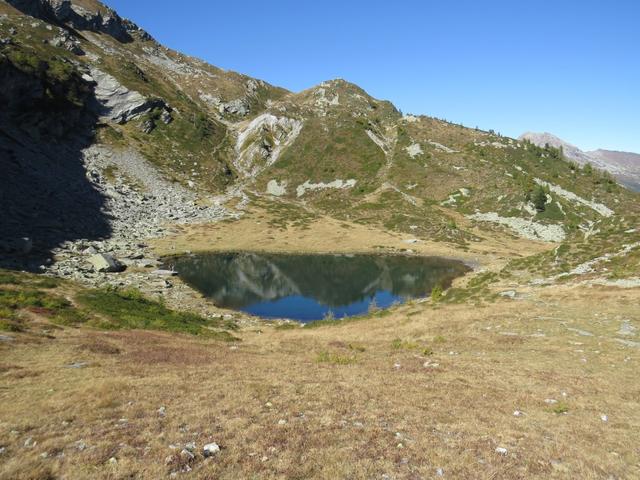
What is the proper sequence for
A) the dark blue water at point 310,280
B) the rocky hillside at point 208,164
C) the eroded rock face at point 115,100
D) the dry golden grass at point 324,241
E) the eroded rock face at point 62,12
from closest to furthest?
the dark blue water at point 310,280
the dry golden grass at point 324,241
the rocky hillside at point 208,164
the eroded rock face at point 115,100
the eroded rock face at point 62,12

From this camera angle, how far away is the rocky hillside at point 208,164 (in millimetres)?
88000

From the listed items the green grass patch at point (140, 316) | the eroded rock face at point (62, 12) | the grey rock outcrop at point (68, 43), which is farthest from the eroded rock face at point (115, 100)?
the green grass patch at point (140, 316)

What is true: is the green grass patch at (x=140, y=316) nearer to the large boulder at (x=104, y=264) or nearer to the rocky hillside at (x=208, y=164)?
the large boulder at (x=104, y=264)

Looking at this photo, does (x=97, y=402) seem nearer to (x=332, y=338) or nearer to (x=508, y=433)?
(x=508, y=433)

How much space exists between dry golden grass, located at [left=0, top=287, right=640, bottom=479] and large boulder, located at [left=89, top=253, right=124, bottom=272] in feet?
99.3

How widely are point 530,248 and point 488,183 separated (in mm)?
38849

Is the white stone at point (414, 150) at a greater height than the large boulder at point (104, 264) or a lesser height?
greater

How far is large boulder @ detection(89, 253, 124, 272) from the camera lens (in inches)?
2181

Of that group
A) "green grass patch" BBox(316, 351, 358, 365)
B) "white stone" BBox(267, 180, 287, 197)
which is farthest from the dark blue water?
"white stone" BBox(267, 180, 287, 197)

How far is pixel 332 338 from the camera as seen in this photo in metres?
35.8

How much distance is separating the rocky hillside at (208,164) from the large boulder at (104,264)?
11.9 feet

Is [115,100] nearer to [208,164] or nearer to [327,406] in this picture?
[208,164]

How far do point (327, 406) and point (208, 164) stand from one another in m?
143

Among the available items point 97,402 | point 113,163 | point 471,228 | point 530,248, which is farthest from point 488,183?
point 97,402
